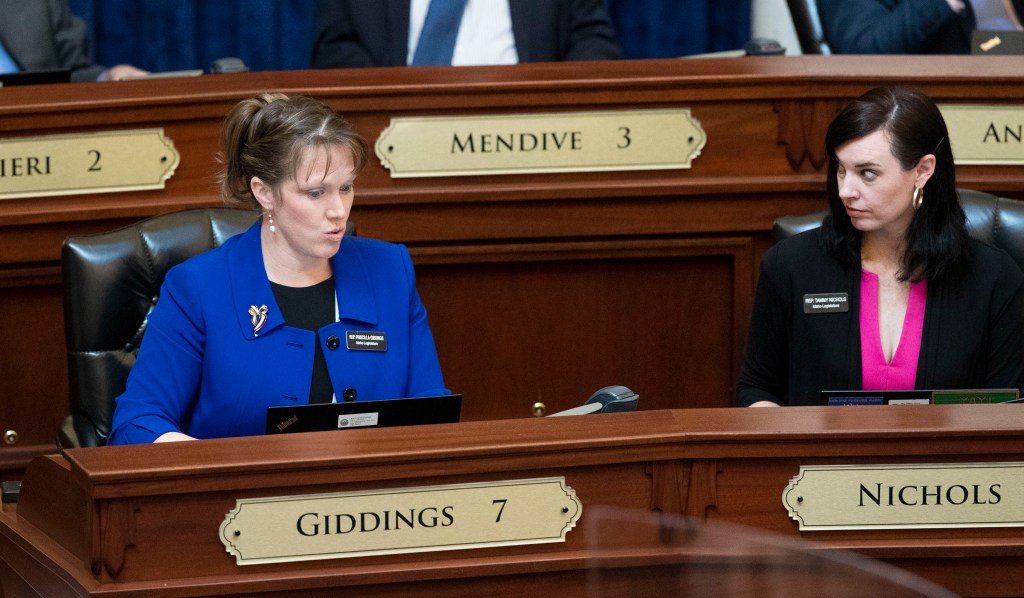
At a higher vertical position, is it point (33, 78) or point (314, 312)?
point (33, 78)

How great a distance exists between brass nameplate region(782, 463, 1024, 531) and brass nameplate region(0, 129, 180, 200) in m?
1.75

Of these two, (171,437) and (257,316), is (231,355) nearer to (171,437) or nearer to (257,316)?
(257,316)

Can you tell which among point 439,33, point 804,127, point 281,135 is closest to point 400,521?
point 281,135

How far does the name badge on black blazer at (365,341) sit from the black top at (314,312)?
5cm

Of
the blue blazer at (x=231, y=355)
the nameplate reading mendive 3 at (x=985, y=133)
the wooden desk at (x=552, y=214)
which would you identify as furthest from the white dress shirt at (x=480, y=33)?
the blue blazer at (x=231, y=355)

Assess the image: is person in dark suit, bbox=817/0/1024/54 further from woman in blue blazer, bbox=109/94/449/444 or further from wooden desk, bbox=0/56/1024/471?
woman in blue blazer, bbox=109/94/449/444

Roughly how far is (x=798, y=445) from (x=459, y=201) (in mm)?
1404

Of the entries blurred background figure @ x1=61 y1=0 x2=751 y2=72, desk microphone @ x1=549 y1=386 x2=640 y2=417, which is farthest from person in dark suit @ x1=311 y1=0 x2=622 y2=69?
desk microphone @ x1=549 y1=386 x2=640 y2=417

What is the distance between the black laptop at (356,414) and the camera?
7.18ft

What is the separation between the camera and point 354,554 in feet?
6.58

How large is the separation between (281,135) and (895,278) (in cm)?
123

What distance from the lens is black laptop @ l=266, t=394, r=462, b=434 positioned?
2188 mm

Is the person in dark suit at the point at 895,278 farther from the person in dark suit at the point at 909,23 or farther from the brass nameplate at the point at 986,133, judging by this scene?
the person in dark suit at the point at 909,23

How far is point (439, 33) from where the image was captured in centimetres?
396
